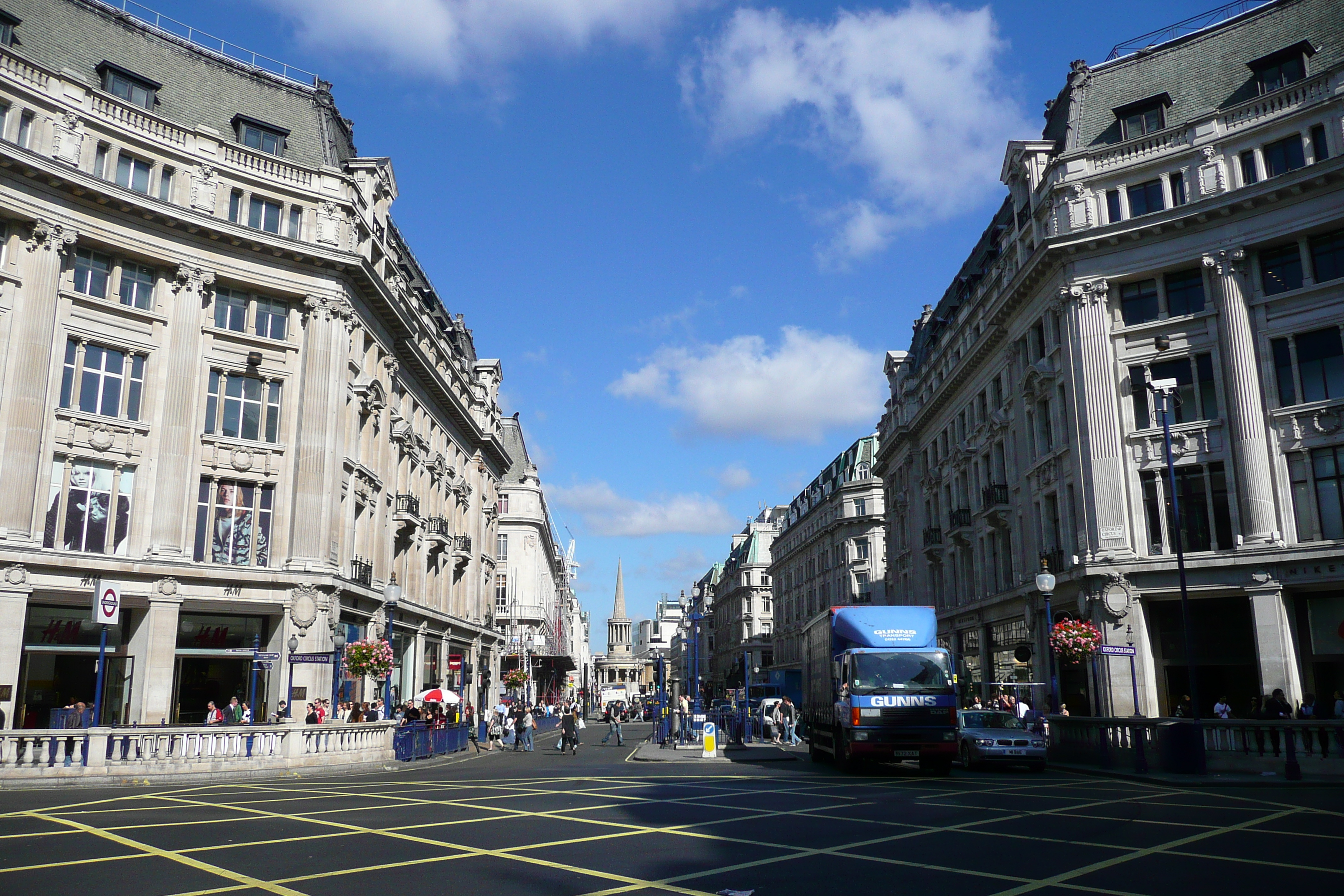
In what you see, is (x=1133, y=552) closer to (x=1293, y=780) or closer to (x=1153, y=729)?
(x=1153, y=729)

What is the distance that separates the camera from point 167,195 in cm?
3459

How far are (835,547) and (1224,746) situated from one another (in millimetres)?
64707

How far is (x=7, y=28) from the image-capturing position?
3234cm

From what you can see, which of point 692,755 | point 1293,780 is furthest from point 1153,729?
point 692,755

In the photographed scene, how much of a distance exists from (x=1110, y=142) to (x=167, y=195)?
3363 cm

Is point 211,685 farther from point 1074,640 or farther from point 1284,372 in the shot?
point 1284,372

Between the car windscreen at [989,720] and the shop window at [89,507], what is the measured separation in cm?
2625

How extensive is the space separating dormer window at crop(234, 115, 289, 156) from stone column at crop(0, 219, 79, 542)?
26.7ft

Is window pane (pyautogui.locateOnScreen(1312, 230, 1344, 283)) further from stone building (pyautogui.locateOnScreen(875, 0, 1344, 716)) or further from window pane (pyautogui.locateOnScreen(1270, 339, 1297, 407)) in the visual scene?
window pane (pyautogui.locateOnScreen(1270, 339, 1297, 407))

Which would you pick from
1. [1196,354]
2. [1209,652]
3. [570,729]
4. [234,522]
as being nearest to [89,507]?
[234,522]

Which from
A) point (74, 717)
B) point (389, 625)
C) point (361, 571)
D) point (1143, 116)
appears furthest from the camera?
point (361, 571)

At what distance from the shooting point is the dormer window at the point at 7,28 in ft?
105

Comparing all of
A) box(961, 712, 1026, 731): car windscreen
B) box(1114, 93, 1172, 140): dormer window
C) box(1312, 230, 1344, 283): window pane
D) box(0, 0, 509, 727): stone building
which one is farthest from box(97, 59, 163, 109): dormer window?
box(1312, 230, 1344, 283): window pane

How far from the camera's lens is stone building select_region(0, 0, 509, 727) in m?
31.0
